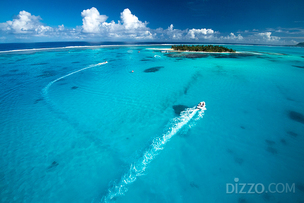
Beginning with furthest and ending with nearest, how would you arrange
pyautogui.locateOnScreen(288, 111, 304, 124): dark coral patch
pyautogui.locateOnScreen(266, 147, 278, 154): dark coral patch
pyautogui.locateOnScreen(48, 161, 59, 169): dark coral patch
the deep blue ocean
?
pyautogui.locateOnScreen(288, 111, 304, 124): dark coral patch < pyautogui.locateOnScreen(266, 147, 278, 154): dark coral patch < pyautogui.locateOnScreen(48, 161, 59, 169): dark coral patch < the deep blue ocean

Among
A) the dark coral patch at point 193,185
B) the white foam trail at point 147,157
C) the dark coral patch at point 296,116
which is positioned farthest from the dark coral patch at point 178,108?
the dark coral patch at point 296,116

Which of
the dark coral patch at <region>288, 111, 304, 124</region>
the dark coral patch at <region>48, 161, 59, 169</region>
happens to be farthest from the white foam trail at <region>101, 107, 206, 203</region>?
the dark coral patch at <region>288, 111, 304, 124</region>

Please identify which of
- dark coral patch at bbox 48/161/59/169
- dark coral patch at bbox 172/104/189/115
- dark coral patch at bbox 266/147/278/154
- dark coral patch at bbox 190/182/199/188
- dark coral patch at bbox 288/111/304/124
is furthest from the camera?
dark coral patch at bbox 172/104/189/115

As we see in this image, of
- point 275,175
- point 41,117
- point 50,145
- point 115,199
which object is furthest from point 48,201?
point 275,175

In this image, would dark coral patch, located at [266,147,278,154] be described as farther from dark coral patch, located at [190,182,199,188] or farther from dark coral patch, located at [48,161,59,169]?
dark coral patch, located at [48,161,59,169]

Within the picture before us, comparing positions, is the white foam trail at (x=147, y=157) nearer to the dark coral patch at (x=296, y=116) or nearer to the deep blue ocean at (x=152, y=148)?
the deep blue ocean at (x=152, y=148)
